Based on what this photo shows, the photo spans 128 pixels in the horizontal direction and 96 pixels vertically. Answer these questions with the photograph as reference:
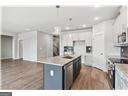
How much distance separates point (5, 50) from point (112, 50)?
9587 mm

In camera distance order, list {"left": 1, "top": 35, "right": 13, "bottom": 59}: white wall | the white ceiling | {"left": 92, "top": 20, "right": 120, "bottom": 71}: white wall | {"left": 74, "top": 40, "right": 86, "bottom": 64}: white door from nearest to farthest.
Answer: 1. the white ceiling
2. {"left": 92, "top": 20, "right": 120, "bottom": 71}: white wall
3. {"left": 74, "top": 40, "right": 86, "bottom": 64}: white door
4. {"left": 1, "top": 35, "right": 13, "bottom": 59}: white wall

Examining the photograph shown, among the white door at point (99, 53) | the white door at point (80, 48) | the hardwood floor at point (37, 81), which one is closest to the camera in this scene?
the hardwood floor at point (37, 81)

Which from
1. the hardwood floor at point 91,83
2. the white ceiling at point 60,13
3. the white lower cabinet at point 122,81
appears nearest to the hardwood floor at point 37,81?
the hardwood floor at point 91,83

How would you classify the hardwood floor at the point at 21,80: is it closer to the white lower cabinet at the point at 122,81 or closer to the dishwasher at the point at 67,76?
the dishwasher at the point at 67,76

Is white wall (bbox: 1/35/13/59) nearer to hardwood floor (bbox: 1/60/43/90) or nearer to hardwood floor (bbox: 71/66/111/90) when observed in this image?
hardwood floor (bbox: 1/60/43/90)

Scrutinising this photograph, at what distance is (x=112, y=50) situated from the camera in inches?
217

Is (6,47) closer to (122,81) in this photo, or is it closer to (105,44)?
(105,44)

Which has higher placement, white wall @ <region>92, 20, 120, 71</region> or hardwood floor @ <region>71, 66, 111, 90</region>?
white wall @ <region>92, 20, 120, 71</region>

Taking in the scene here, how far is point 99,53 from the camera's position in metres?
6.11

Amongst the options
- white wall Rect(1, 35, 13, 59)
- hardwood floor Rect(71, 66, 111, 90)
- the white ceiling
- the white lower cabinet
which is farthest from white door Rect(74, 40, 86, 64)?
white wall Rect(1, 35, 13, 59)

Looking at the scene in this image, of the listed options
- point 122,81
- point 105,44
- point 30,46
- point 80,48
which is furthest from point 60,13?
point 30,46

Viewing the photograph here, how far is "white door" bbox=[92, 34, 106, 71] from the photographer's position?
5820 millimetres

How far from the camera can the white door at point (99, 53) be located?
5.82 m
